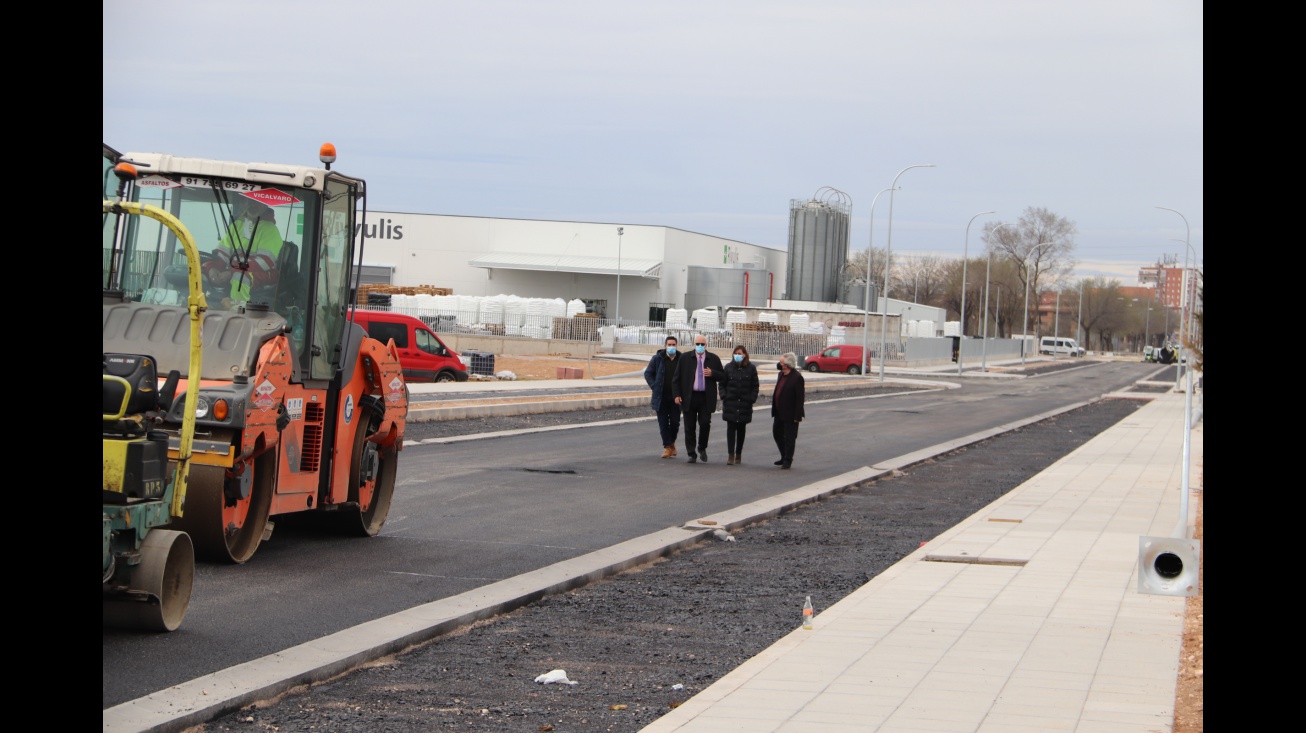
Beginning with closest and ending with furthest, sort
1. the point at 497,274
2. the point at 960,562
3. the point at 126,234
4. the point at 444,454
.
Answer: the point at 126,234 < the point at 960,562 < the point at 444,454 < the point at 497,274

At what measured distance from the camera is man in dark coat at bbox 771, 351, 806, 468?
63.4 feet

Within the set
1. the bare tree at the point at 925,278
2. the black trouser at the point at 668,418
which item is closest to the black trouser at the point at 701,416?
the black trouser at the point at 668,418

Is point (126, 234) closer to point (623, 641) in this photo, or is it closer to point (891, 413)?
point (623, 641)

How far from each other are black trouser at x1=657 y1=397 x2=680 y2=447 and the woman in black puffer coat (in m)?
0.79

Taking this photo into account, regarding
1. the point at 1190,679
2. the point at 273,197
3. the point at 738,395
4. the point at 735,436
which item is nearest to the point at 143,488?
the point at 273,197

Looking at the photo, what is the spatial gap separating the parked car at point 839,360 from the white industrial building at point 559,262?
26986 mm

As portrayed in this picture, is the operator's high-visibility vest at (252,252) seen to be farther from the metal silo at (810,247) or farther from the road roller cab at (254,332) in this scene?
the metal silo at (810,247)

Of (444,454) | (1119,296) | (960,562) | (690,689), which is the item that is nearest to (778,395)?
(444,454)

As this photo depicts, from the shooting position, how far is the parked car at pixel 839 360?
63.0 meters

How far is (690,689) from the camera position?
688cm

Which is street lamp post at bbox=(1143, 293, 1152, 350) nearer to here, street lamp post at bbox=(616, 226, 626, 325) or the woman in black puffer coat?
street lamp post at bbox=(616, 226, 626, 325)

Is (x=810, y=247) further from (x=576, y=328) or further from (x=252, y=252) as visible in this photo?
(x=252, y=252)

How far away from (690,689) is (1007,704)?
1554 millimetres

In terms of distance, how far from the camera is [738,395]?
65.3 ft
